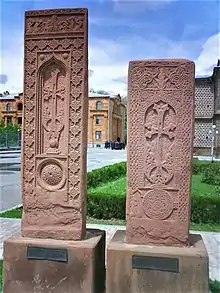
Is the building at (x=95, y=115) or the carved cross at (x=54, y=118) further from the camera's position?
the building at (x=95, y=115)

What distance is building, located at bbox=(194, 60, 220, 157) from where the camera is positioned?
2786cm

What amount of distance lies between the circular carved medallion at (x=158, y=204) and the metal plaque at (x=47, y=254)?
0.81 meters

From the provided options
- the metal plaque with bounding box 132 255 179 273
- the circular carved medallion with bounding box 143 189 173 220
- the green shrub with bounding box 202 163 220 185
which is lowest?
the green shrub with bounding box 202 163 220 185

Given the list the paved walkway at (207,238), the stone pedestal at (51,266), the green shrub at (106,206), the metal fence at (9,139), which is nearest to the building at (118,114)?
the metal fence at (9,139)

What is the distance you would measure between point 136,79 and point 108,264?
162 centimetres

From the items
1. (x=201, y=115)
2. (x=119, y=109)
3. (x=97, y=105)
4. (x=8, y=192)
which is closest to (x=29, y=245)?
(x=8, y=192)

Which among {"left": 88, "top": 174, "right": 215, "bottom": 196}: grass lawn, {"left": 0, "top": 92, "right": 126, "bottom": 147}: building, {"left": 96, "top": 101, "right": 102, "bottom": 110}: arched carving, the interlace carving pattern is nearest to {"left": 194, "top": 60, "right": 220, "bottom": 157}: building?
{"left": 88, "top": 174, "right": 215, "bottom": 196}: grass lawn

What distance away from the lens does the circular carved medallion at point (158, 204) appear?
129 inches

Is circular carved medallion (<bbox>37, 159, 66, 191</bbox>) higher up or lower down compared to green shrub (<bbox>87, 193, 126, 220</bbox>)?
higher up

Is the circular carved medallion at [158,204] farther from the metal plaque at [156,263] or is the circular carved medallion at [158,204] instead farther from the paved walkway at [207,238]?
the paved walkway at [207,238]

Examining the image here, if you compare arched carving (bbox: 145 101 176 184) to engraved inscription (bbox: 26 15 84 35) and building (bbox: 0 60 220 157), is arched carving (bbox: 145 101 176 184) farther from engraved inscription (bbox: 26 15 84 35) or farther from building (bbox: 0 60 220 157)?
building (bbox: 0 60 220 157)

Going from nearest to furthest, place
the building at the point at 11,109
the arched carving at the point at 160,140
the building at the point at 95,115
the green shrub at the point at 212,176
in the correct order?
the arched carving at the point at 160,140 → the green shrub at the point at 212,176 → the building at the point at 95,115 → the building at the point at 11,109

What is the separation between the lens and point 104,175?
35.4 ft

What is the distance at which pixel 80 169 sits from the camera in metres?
3.31
